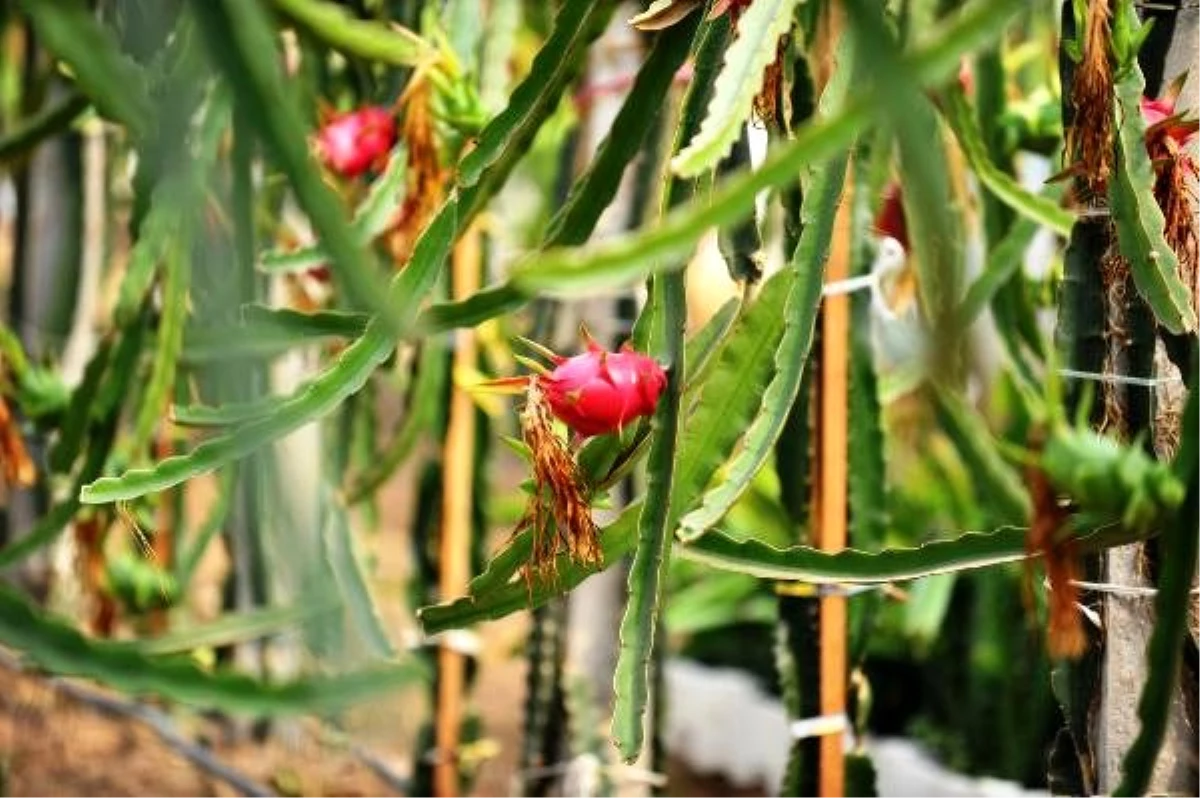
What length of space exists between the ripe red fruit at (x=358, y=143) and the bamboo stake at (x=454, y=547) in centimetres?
26

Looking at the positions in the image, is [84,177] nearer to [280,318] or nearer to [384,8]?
[384,8]

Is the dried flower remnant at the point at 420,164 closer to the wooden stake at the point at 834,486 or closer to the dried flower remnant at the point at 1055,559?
the wooden stake at the point at 834,486

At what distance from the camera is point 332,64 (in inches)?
69.7

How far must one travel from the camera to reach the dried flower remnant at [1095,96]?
87cm

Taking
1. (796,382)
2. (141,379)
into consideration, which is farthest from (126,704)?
(796,382)

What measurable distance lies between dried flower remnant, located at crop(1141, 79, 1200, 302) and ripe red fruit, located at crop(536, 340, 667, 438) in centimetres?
29

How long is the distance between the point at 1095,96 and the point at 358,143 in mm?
634

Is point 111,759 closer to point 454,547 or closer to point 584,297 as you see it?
point 454,547

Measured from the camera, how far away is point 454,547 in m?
1.62

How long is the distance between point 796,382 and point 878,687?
5.85ft

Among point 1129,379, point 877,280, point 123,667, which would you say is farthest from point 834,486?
point 123,667

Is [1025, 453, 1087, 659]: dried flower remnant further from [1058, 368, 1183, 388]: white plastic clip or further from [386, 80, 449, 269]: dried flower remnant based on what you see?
[386, 80, 449, 269]: dried flower remnant

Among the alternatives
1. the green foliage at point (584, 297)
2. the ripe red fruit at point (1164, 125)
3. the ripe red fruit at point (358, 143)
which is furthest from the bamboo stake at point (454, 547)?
the ripe red fruit at point (1164, 125)

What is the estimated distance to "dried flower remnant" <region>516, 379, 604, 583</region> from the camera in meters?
0.88
